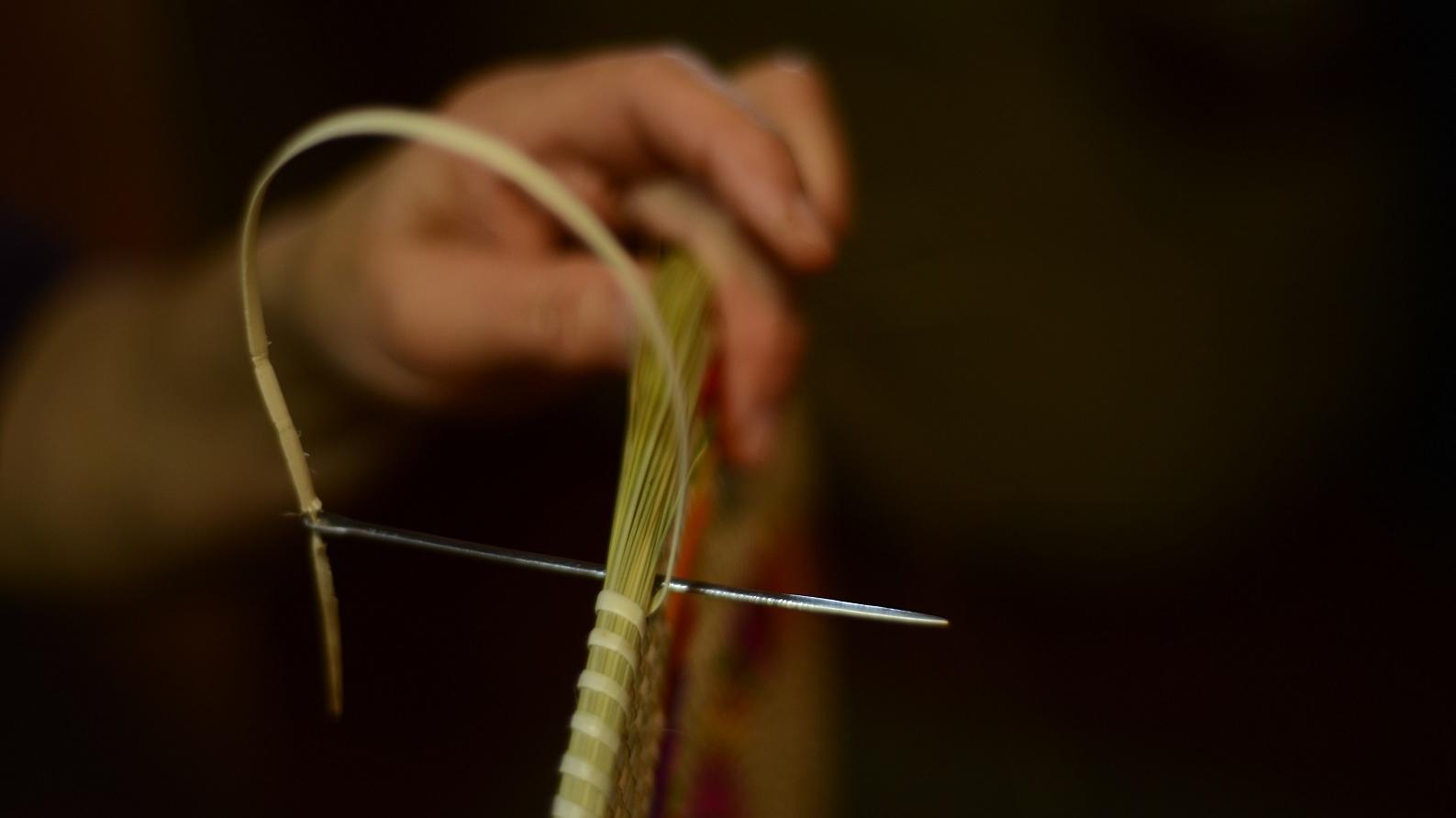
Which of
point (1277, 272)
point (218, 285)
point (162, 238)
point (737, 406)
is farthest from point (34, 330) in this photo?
point (1277, 272)

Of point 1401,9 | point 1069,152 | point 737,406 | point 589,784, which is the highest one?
point 1401,9

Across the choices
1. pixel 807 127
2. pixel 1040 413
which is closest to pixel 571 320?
pixel 807 127

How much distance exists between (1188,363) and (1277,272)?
0.16 m

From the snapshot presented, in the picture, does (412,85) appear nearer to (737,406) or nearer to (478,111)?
(478,111)

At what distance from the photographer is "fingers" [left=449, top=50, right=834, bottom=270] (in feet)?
1.57

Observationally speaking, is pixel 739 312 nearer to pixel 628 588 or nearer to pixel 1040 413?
pixel 628 588

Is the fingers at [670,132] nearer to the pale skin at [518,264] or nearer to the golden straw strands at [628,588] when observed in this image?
the pale skin at [518,264]

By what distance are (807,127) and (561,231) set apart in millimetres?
158

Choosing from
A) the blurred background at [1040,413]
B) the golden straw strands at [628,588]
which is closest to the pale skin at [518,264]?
the golden straw strands at [628,588]

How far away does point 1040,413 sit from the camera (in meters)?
1.26

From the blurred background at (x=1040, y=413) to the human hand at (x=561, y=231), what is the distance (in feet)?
1.95

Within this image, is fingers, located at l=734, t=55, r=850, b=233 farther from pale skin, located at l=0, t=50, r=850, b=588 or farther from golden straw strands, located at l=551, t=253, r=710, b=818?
golden straw strands, located at l=551, t=253, r=710, b=818

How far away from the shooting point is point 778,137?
49 cm

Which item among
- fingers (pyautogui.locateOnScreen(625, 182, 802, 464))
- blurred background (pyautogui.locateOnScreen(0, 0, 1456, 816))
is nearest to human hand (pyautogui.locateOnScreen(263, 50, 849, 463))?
fingers (pyautogui.locateOnScreen(625, 182, 802, 464))
